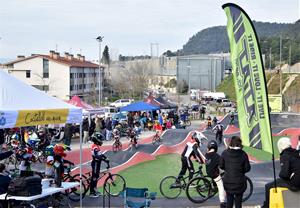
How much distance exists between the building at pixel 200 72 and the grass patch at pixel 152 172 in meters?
83.2

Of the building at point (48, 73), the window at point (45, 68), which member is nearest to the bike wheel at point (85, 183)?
the building at point (48, 73)

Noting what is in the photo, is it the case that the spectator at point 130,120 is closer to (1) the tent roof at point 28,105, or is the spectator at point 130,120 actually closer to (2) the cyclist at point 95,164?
(2) the cyclist at point 95,164

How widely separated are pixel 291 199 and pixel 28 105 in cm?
537

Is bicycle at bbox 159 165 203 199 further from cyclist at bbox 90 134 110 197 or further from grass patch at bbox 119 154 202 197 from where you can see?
cyclist at bbox 90 134 110 197

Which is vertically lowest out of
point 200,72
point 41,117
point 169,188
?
point 169,188

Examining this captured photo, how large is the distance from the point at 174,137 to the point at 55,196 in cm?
1725

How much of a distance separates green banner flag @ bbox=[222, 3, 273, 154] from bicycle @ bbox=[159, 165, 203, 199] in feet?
14.8

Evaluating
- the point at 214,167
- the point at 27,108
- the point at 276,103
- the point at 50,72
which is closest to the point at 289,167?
the point at 214,167

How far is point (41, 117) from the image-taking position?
9.60 metres

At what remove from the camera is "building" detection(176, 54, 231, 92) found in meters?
106

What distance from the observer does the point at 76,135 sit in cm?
2952

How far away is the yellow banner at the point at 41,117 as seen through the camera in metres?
9.23

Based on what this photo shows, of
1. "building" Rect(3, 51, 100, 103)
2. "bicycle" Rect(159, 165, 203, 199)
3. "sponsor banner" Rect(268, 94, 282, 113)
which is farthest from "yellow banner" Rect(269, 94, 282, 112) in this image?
"bicycle" Rect(159, 165, 203, 199)

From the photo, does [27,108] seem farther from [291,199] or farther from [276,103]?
[276,103]
